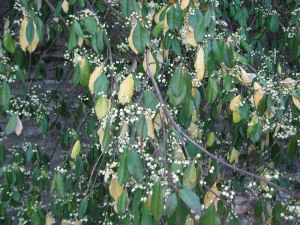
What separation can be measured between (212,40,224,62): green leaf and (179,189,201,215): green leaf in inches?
23.5

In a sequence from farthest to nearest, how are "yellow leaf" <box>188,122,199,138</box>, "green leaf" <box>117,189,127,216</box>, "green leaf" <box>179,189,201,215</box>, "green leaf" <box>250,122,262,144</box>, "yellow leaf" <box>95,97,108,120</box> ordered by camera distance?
1. "yellow leaf" <box>188,122,199,138</box>
2. "green leaf" <box>250,122,262,144</box>
3. "yellow leaf" <box>95,97,108,120</box>
4. "green leaf" <box>117,189,127,216</box>
5. "green leaf" <box>179,189,201,215</box>

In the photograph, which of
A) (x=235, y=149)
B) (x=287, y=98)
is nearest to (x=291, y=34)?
(x=287, y=98)

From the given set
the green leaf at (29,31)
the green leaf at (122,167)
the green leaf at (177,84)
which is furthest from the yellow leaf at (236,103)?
the green leaf at (29,31)

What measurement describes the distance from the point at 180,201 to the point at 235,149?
1.16 meters

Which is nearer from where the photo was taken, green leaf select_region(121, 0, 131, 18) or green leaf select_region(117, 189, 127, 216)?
green leaf select_region(117, 189, 127, 216)

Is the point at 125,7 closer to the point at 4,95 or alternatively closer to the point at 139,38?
the point at 139,38

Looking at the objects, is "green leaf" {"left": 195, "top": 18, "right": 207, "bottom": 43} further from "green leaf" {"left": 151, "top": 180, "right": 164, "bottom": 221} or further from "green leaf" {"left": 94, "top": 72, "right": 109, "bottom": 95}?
"green leaf" {"left": 151, "top": 180, "right": 164, "bottom": 221}

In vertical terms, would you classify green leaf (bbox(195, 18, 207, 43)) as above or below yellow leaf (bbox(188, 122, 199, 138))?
above

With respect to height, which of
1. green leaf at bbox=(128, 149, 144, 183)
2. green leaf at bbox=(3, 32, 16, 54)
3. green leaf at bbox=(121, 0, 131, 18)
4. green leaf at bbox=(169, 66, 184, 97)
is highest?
green leaf at bbox=(121, 0, 131, 18)

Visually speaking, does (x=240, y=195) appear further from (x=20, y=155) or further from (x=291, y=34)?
(x=20, y=155)

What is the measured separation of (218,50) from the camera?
1.07m

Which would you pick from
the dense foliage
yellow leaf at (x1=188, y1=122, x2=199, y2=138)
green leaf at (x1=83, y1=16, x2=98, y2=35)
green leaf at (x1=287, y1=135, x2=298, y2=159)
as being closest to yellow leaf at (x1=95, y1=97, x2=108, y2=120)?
the dense foliage

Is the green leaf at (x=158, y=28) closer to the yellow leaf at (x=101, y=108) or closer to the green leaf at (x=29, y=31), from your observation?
the yellow leaf at (x=101, y=108)

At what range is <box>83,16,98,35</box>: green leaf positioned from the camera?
1161 mm
